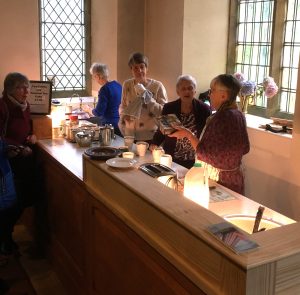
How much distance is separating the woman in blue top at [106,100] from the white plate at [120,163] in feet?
7.04

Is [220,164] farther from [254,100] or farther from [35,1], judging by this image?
[35,1]

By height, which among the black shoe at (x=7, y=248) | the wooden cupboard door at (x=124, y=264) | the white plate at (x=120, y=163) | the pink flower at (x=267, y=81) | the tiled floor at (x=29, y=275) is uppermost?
the pink flower at (x=267, y=81)

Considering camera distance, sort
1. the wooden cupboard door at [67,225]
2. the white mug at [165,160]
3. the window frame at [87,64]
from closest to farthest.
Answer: the white mug at [165,160] < the wooden cupboard door at [67,225] < the window frame at [87,64]

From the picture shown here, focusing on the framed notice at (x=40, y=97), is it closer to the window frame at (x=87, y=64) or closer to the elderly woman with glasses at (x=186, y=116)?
the elderly woman with glasses at (x=186, y=116)

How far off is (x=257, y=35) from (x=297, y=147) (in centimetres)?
152

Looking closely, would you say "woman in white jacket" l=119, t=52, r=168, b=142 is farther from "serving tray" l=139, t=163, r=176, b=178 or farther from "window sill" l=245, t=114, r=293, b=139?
"serving tray" l=139, t=163, r=176, b=178

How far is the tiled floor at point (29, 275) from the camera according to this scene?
9.75 feet

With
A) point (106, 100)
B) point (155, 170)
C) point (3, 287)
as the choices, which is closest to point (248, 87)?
point (106, 100)

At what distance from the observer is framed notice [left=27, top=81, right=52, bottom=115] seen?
3.61 m

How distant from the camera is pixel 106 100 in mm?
4344

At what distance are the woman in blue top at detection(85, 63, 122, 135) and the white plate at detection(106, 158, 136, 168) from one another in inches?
84.4

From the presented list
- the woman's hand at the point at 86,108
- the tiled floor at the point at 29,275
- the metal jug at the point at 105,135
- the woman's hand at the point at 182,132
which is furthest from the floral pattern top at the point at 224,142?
the woman's hand at the point at 86,108

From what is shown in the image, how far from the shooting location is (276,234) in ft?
4.54

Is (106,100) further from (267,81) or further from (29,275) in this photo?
(29,275)
